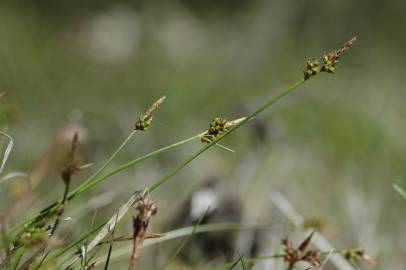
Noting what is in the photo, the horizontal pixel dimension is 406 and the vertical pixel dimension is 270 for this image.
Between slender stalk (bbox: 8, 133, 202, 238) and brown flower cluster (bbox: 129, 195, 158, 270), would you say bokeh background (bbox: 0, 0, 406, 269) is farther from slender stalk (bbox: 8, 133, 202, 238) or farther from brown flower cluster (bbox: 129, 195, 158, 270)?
brown flower cluster (bbox: 129, 195, 158, 270)

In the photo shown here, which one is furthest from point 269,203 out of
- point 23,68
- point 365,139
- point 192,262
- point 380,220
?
point 23,68

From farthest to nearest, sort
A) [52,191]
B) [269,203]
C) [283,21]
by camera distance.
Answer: [283,21], [269,203], [52,191]

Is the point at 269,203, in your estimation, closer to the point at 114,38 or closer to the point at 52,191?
the point at 52,191

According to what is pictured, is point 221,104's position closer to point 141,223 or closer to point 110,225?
point 110,225

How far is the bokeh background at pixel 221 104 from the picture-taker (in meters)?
2.51

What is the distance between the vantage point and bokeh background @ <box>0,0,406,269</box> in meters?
2.51

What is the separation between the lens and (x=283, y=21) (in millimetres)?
9867

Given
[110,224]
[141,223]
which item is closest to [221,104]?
[110,224]

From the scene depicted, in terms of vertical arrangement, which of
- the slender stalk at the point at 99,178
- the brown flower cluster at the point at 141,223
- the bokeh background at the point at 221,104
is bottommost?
the brown flower cluster at the point at 141,223

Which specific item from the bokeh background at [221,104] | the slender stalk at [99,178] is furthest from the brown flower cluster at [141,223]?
the bokeh background at [221,104]

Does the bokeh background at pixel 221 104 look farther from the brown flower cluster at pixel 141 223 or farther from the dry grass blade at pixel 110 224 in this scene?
the brown flower cluster at pixel 141 223

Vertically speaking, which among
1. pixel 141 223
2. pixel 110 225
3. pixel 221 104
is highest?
pixel 221 104

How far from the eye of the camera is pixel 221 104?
599cm

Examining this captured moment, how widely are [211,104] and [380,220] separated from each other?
3.62m
